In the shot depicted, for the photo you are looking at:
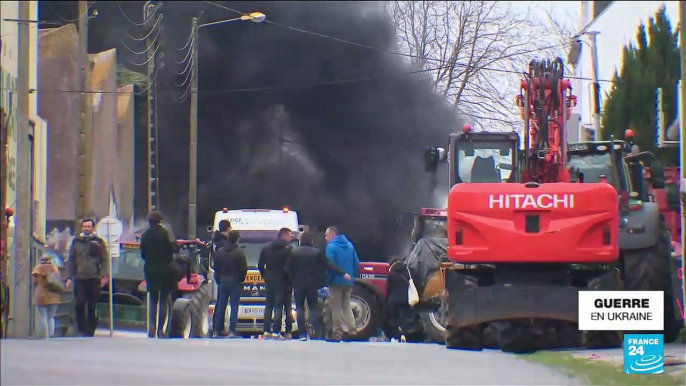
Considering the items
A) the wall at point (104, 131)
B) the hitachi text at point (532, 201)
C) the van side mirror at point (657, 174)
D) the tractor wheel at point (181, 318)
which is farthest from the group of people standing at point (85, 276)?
the wall at point (104, 131)

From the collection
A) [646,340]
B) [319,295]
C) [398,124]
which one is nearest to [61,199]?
[398,124]

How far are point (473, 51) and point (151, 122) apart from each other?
14946 millimetres

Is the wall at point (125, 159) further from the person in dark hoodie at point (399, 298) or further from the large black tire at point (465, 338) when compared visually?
the large black tire at point (465, 338)

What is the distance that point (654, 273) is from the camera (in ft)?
52.4

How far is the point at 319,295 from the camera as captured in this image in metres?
19.1

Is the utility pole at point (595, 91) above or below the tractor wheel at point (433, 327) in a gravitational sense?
above

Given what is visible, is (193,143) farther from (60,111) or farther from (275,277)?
(275,277)

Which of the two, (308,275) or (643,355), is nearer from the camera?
(643,355)

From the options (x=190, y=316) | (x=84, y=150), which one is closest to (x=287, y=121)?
(x=84, y=150)

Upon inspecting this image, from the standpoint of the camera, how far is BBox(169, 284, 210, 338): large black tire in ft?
63.6

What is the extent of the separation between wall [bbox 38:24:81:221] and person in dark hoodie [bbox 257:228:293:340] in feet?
36.5

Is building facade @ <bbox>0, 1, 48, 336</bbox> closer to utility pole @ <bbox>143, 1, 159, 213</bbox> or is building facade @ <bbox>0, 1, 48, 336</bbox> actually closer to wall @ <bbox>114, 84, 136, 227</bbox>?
utility pole @ <bbox>143, 1, 159, 213</bbox>

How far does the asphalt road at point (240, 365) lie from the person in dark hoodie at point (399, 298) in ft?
11.7

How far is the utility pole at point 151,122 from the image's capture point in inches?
1324
